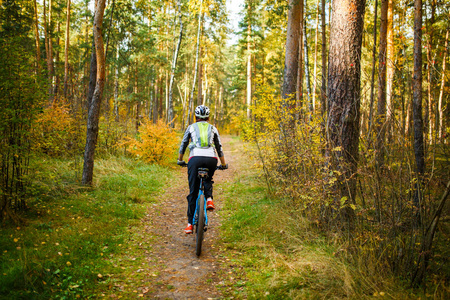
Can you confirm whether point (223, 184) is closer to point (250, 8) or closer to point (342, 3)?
point (342, 3)

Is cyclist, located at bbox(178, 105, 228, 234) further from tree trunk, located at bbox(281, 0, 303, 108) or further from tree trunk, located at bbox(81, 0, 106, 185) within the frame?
tree trunk, located at bbox(281, 0, 303, 108)

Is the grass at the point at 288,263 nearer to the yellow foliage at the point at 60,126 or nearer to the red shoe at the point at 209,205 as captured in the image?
the red shoe at the point at 209,205

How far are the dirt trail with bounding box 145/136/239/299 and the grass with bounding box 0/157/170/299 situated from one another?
41cm

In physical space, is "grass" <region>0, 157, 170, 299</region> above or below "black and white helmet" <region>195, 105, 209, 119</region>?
below

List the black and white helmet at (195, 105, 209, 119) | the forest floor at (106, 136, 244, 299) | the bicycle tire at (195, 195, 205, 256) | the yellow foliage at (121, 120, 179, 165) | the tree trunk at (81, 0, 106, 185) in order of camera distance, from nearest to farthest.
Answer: the forest floor at (106, 136, 244, 299) < the bicycle tire at (195, 195, 205, 256) < the black and white helmet at (195, 105, 209, 119) < the tree trunk at (81, 0, 106, 185) < the yellow foliage at (121, 120, 179, 165)

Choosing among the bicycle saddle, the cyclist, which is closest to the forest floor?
the cyclist

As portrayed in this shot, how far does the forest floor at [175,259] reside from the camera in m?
3.54

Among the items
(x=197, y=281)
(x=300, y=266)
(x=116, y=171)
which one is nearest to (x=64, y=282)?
(x=197, y=281)

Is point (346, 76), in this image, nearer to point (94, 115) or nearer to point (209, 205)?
point (209, 205)

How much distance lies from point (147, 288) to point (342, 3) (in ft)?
16.5

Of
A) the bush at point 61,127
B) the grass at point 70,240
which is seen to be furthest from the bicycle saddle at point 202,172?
the bush at point 61,127

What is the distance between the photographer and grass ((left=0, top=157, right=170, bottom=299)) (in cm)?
320

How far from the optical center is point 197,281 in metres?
3.79

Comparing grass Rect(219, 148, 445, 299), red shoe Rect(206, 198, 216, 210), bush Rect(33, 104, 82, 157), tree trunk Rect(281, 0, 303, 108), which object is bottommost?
grass Rect(219, 148, 445, 299)
